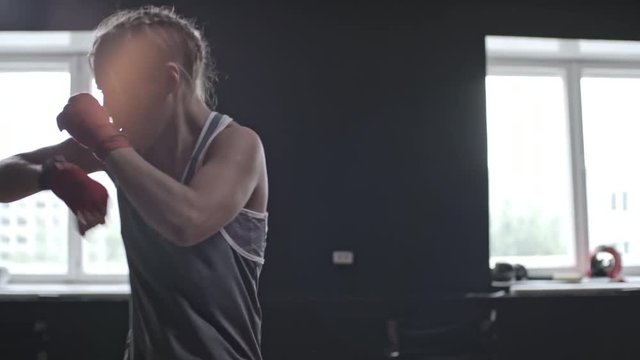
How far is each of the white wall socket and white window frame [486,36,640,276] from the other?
4.25 ft

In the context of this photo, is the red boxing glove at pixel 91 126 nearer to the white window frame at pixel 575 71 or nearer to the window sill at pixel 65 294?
the window sill at pixel 65 294

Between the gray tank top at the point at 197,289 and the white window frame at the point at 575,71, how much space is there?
266 cm

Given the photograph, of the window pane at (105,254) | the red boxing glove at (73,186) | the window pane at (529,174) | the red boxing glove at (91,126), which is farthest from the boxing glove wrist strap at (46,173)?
the window pane at (529,174)

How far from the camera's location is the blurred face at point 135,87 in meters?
1.29

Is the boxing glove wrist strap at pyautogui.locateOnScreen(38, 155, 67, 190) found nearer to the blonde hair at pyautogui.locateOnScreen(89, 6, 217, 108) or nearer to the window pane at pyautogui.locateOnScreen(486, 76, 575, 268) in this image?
the blonde hair at pyautogui.locateOnScreen(89, 6, 217, 108)

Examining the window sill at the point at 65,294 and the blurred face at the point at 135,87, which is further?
the window sill at the point at 65,294

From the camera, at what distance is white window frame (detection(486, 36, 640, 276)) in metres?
3.52

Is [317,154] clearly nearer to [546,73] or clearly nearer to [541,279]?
[541,279]

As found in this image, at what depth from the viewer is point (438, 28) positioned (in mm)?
2986

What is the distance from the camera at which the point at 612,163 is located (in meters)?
3.70

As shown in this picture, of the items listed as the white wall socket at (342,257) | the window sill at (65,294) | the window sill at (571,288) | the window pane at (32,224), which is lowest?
the window sill at (571,288)

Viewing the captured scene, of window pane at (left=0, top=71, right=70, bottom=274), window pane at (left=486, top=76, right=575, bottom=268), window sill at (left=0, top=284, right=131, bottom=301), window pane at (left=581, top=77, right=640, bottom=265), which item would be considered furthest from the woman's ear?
window pane at (left=581, top=77, right=640, bottom=265)

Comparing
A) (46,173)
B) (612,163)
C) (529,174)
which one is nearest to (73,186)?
(46,173)

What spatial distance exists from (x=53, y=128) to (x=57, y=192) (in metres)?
2.05
